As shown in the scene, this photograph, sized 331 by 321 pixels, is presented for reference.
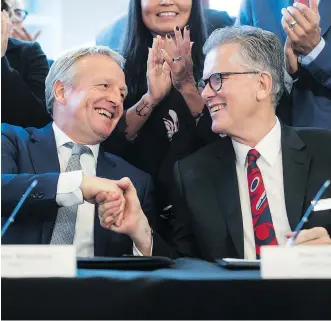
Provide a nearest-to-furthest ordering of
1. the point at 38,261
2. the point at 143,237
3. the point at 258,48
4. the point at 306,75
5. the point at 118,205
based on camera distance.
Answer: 1. the point at 38,261
2. the point at 118,205
3. the point at 143,237
4. the point at 258,48
5. the point at 306,75

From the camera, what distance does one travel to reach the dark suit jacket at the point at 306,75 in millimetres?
2104

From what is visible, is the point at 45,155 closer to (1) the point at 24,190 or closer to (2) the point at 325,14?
(1) the point at 24,190

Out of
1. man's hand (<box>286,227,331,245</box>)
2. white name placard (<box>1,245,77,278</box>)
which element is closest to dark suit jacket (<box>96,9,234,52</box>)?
man's hand (<box>286,227,331,245</box>)

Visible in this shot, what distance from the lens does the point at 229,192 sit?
74.9 inches

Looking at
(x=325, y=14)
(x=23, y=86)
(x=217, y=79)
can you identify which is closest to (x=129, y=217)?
(x=217, y=79)

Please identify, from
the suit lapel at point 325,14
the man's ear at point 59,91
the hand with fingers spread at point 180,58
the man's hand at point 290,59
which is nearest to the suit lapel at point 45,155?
the man's ear at point 59,91

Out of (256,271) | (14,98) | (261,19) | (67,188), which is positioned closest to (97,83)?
(14,98)

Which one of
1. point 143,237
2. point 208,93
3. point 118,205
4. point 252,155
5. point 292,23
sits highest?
point 292,23

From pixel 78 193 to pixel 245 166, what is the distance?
1.69ft

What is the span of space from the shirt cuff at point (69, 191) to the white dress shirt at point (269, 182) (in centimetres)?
48

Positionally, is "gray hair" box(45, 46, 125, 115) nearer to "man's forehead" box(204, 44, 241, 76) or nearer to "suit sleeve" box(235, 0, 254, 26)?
"man's forehead" box(204, 44, 241, 76)

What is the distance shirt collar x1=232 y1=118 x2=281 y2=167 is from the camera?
194 cm

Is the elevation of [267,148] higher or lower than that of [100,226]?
higher

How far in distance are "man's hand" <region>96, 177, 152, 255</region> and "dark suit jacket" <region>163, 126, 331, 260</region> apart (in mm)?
143
